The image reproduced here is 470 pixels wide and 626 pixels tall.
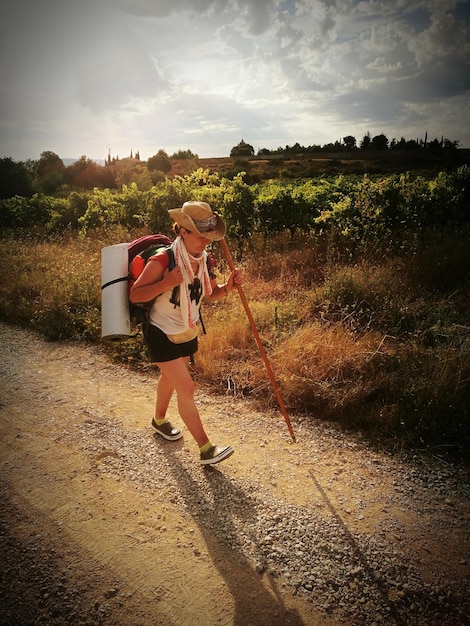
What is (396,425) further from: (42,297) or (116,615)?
(42,297)

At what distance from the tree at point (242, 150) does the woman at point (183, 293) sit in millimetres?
65696

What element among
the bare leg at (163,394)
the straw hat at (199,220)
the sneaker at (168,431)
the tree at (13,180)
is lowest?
the sneaker at (168,431)

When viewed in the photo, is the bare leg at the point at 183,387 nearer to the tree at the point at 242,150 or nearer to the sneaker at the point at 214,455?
the sneaker at the point at 214,455

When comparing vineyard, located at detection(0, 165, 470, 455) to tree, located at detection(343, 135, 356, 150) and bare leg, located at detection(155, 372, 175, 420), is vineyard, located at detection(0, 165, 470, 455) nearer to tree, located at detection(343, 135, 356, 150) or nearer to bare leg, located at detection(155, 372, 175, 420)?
bare leg, located at detection(155, 372, 175, 420)

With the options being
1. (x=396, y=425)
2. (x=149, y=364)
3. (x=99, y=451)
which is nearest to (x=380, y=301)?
(x=396, y=425)

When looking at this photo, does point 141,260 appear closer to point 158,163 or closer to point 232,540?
point 232,540

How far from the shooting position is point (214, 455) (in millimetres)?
3357

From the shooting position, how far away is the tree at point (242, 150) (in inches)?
2506

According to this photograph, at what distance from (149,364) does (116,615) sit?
10.8ft

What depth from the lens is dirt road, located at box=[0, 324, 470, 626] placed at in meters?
2.29

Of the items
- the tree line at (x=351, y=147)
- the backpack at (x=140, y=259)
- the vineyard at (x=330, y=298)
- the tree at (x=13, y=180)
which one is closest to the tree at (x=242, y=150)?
the tree line at (x=351, y=147)

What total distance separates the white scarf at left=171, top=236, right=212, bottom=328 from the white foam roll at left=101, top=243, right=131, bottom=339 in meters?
0.46

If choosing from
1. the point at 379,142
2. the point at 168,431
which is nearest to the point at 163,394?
the point at 168,431

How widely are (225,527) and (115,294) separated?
1983mm
